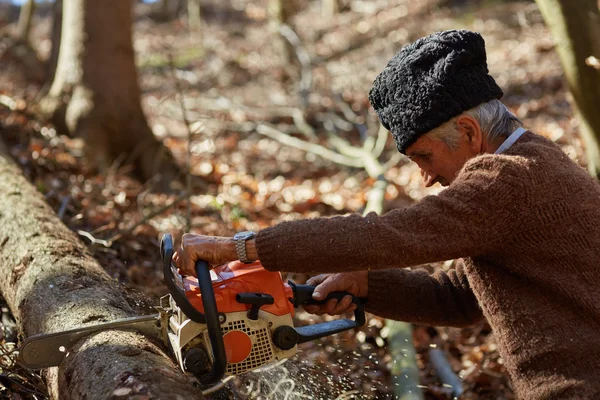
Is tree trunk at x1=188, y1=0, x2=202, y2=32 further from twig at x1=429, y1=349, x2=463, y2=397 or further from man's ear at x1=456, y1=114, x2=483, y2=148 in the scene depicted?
man's ear at x1=456, y1=114, x2=483, y2=148

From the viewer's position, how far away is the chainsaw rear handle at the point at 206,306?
2191 mm

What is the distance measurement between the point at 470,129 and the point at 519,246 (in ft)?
1.53

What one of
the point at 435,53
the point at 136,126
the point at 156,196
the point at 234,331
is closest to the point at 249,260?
the point at 234,331

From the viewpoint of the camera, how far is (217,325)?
87.3 inches

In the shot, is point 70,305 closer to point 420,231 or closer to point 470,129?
point 420,231

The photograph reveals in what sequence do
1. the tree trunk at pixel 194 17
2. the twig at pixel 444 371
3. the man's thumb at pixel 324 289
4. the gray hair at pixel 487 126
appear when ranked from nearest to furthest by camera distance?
the gray hair at pixel 487 126, the man's thumb at pixel 324 289, the twig at pixel 444 371, the tree trunk at pixel 194 17

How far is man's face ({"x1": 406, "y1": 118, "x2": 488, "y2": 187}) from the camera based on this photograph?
2430mm

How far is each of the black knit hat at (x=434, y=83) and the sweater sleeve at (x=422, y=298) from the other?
69 centimetres

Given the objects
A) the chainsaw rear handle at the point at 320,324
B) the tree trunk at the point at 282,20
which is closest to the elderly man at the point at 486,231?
the chainsaw rear handle at the point at 320,324

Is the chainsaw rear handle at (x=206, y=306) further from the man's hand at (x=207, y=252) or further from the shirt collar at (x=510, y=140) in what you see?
the shirt collar at (x=510, y=140)

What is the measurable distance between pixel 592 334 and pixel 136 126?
19.0 ft

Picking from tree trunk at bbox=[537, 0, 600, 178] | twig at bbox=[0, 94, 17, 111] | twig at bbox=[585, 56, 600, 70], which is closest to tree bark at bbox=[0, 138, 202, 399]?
twig at bbox=[0, 94, 17, 111]

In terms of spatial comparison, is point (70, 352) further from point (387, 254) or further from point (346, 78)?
point (346, 78)

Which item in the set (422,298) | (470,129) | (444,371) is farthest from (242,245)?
(444,371)
